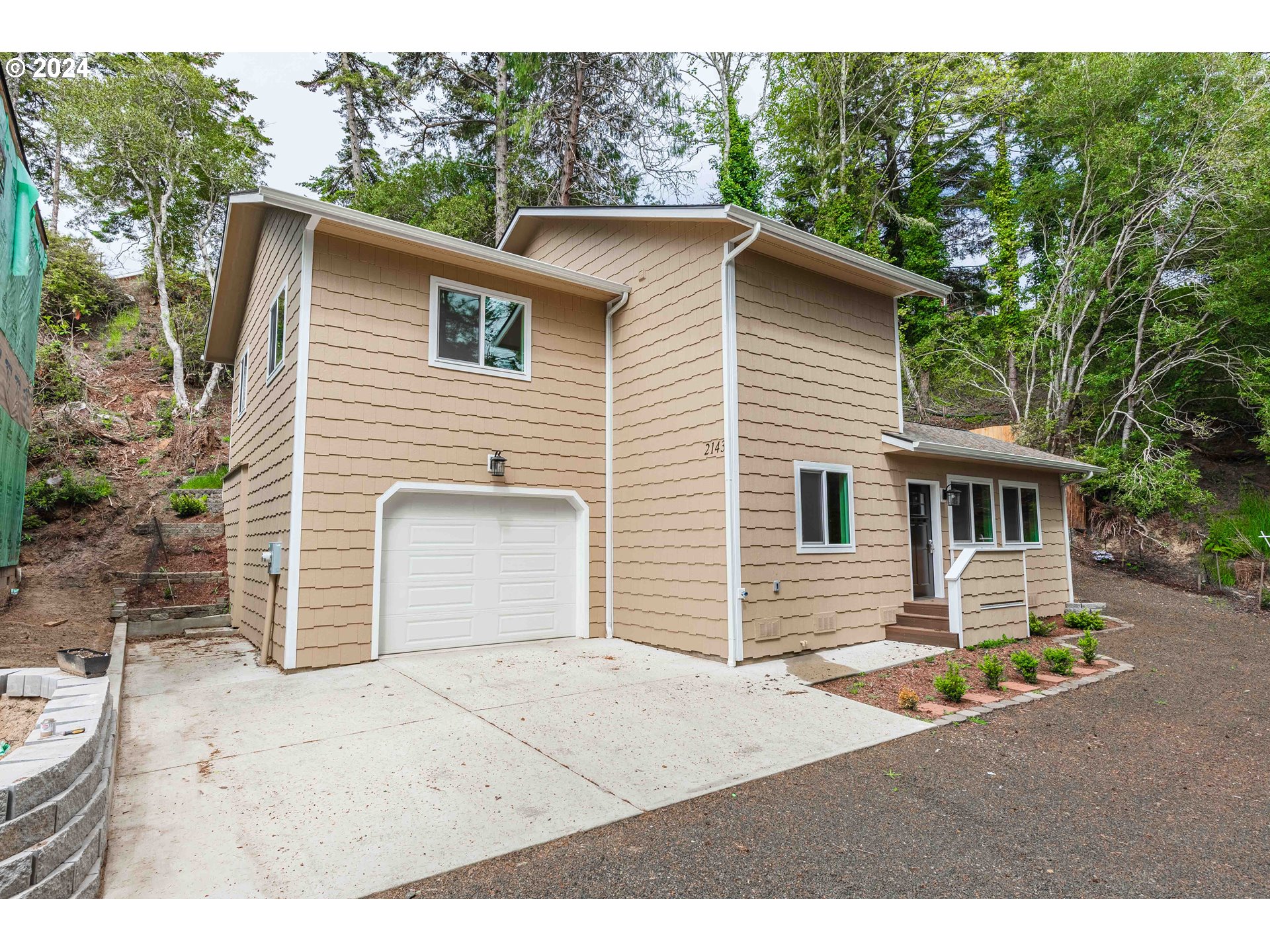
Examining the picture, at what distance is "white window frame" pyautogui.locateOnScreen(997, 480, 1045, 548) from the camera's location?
9.70 metres

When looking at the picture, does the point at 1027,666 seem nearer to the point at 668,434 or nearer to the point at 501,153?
the point at 668,434

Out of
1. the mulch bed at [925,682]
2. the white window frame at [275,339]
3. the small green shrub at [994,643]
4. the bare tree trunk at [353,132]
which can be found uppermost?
the bare tree trunk at [353,132]

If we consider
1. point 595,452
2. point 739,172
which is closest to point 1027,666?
point 595,452

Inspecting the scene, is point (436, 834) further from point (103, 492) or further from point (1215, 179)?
point (1215, 179)

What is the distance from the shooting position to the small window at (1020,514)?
385 inches

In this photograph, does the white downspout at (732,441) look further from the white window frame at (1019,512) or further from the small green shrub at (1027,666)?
the white window frame at (1019,512)

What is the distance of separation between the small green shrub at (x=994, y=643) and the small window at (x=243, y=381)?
1087 cm

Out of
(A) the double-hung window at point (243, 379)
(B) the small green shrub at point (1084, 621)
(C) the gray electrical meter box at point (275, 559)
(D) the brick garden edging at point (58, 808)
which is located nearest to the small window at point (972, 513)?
(B) the small green shrub at point (1084, 621)

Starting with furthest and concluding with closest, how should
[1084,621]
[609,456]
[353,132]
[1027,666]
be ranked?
[353,132], [1084,621], [609,456], [1027,666]

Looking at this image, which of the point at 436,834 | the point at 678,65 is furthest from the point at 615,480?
the point at 678,65

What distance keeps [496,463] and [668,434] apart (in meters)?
2.10

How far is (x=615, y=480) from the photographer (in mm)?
8602

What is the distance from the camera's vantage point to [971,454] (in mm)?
8492

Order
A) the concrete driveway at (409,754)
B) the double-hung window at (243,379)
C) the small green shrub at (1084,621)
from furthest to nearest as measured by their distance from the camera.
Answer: the double-hung window at (243,379) < the small green shrub at (1084,621) < the concrete driveway at (409,754)
